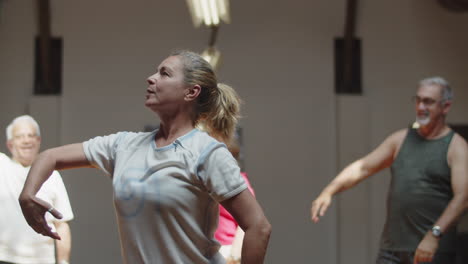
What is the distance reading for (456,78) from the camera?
7.71m

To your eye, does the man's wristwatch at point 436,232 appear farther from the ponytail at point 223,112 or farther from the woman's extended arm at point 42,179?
the woman's extended arm at point 42,179

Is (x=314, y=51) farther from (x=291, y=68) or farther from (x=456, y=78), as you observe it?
(x=456, y=78)

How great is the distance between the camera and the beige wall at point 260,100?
24.1 ft

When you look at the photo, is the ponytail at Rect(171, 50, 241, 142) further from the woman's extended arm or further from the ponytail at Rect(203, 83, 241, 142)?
the woman's extended arm

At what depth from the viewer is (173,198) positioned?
2.03 m

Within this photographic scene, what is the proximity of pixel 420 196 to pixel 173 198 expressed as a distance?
2151 millimetres

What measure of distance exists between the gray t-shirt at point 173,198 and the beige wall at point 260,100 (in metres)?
5.26

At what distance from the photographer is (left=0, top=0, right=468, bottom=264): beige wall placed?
24.1 feet

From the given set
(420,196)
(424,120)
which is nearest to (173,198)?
(420,196)

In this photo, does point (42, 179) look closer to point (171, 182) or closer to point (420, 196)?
point (171, 182)

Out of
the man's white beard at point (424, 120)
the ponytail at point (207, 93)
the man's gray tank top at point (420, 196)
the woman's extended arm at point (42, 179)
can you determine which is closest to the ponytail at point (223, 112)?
the ponytail at point (207, 93)

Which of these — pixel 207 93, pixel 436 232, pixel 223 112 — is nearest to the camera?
pixel 207 93

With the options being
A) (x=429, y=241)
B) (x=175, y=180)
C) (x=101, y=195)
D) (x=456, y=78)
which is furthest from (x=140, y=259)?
(x=456, y=78)

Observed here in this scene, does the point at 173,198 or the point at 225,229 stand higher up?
the point at 173,198
